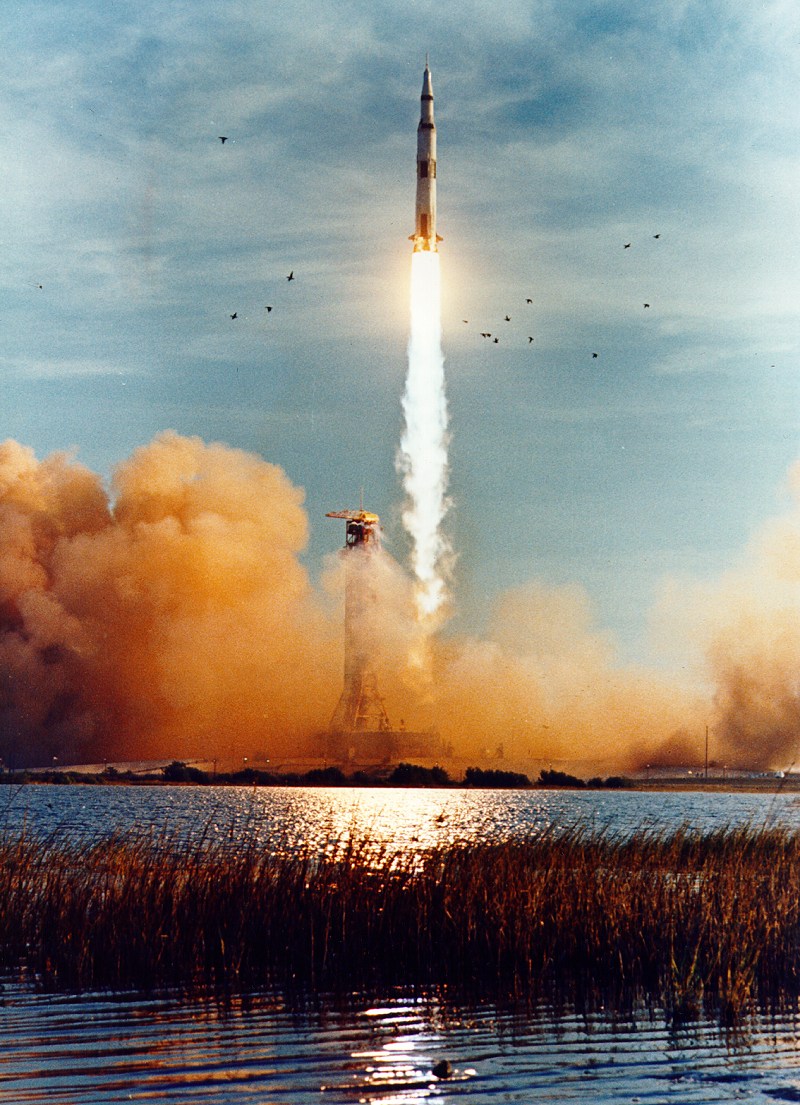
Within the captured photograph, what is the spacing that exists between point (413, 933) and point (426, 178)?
49.0 meters

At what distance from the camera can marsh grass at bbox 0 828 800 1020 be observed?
1633 centimetres

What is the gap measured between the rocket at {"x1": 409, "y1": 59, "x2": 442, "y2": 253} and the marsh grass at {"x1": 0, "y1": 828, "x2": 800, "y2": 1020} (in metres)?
44.4

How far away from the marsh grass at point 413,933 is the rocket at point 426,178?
146 ft

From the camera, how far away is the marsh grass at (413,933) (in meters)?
16.3

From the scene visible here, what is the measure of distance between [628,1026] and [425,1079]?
128 inches

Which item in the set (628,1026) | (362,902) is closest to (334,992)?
(362,902)

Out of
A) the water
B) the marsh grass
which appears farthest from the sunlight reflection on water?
the marsh grass

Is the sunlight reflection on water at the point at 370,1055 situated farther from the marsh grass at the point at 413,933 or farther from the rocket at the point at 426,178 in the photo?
the rocket at the point at 426,178

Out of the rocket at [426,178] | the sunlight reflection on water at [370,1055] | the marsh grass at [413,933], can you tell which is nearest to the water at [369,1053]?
the sunlight reflection on water at [370,1055]

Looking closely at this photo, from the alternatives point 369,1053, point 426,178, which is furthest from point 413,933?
point 426,178

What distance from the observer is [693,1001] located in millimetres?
15312

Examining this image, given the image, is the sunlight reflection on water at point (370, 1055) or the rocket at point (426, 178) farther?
the rocket at point (426, 178)

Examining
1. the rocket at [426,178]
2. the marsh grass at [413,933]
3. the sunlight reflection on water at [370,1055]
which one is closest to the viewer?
the sunlight reflection on water at [370,1055]

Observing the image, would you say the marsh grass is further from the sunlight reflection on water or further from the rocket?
the rocket
